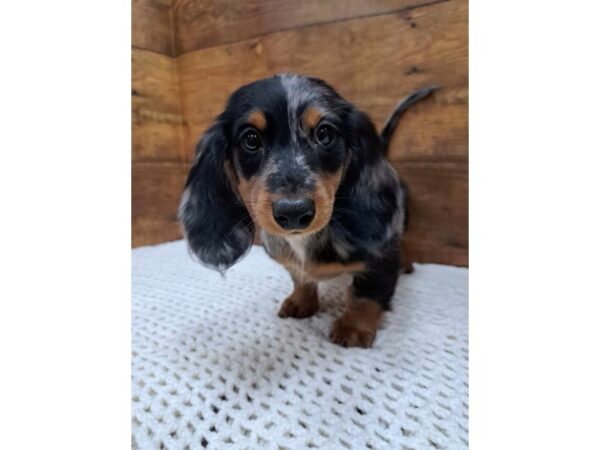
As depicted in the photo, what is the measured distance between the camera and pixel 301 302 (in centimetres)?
127

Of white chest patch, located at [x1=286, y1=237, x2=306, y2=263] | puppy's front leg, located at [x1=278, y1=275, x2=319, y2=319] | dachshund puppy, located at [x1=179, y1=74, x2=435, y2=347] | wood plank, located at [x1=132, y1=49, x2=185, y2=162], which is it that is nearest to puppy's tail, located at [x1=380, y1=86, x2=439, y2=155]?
dachshund puppy, located at [x1=179, y1=74, x2=435, y2=347]

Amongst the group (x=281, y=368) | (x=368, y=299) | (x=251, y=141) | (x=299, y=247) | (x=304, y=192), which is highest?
(x=251, y=141)

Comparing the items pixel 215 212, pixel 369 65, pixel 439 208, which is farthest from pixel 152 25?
pixel 439 208

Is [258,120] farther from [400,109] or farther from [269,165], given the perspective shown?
[400,109]

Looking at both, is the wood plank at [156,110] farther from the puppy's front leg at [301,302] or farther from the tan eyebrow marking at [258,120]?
the puppy's front leg at [301,302]

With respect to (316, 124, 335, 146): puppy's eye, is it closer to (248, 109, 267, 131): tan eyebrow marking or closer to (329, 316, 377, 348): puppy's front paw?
(248, 109, 267, 131): tan eyebrow marking

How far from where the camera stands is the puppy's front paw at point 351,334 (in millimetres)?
1081

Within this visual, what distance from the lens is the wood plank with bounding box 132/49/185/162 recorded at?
1.00m

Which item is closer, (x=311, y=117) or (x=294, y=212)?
(x=294, y=212)

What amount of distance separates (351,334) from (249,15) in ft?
2.61

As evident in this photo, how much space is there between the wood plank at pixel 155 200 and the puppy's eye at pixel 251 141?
12.6 inches

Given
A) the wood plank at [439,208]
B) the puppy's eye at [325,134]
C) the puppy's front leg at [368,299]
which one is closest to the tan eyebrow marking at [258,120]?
the puppy's eye at [325,134]

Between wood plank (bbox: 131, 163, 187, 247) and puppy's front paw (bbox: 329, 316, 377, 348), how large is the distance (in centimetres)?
50
